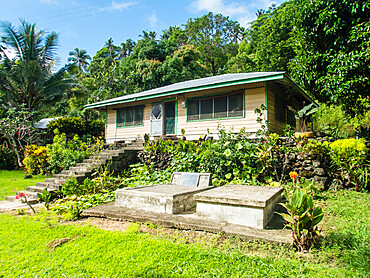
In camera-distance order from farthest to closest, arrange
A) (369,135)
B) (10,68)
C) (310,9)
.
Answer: (10,68), (369,135), (310,9)

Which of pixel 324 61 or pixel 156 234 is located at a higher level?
pixel 324 61

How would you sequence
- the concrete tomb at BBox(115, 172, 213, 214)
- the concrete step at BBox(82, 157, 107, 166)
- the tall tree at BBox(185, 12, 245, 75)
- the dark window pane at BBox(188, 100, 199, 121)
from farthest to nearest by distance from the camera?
1. the tall tree at BBox(185, 12, 245, 75)
2. the dark window pane at BBox(188, 100, 199, 121)
3. the concrete step at BBox(82, 157, 107, 166)
4. the concrete tomb at BBox(115, 172, 213, 214)

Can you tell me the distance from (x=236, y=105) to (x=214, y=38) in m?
26.7

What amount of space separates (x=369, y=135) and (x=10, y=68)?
74.8 feet

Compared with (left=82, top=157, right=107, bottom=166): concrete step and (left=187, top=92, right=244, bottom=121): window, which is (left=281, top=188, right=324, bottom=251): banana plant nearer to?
(left=82, top=157, right=107, bottom=166): concrete step

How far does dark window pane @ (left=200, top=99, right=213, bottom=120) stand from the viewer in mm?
10906

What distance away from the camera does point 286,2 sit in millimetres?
24469

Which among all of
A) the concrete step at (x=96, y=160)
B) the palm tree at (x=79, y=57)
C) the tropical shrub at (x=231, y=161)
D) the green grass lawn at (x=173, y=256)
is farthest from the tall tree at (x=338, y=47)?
the palm tree at (x=79, y=57)

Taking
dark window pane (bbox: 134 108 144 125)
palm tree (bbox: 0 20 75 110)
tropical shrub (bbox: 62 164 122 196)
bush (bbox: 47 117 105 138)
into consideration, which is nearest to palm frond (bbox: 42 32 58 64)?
palm tree (bbox: 0 20 75 110)

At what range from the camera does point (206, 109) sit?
11055 mm

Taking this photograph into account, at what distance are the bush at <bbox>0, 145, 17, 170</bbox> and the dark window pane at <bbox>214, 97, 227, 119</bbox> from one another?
40.6 ft

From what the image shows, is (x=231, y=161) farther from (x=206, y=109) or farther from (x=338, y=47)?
(x=206, y=109)

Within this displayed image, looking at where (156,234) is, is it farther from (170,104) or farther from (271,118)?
(170,104)

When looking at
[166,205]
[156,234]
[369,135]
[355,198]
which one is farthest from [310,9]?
[156,234]
